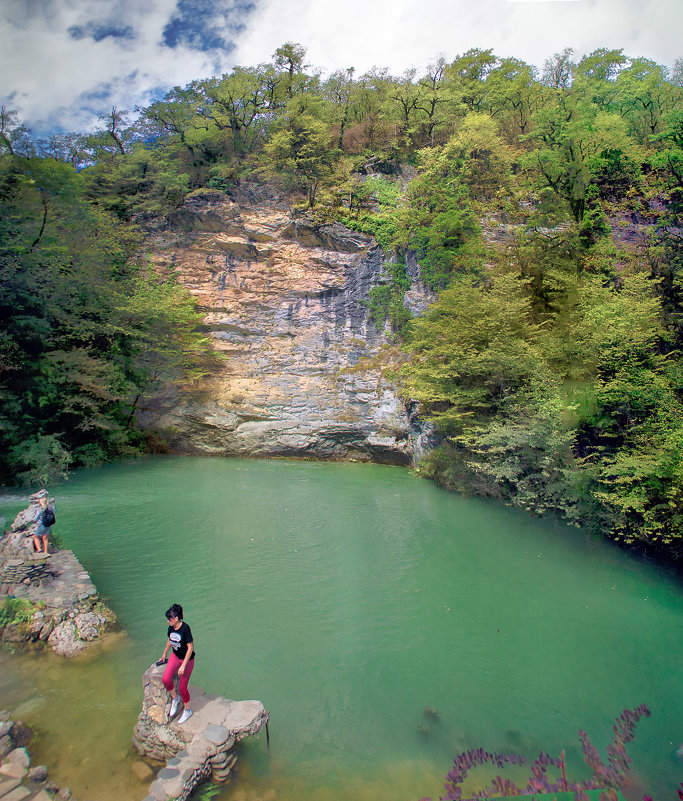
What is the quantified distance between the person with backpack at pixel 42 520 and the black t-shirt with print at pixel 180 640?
4236 mm

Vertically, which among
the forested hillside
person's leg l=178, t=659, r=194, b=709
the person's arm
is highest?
the forested hillside

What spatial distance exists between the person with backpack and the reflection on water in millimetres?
1340

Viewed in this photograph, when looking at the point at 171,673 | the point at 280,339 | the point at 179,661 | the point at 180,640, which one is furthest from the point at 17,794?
the point at 280,339

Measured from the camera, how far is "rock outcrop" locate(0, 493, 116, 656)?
6.12 metres

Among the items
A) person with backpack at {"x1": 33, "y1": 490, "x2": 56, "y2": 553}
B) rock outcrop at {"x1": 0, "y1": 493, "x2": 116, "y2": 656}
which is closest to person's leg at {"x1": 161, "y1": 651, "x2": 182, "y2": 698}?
rock outcrop at {"x1": 0, "y1": 493, "x2": 116, "y2": 656}

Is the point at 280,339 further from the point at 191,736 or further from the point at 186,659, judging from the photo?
the point at 191,736

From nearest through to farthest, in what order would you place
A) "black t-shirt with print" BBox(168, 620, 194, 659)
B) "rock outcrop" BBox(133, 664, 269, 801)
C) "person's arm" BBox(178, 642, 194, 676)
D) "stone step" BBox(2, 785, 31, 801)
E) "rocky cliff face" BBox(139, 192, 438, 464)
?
"stone step" BBox(2, 785, 31, 801) < "rock outcrop" BBox(133, 664, 269, 801) < "person's arm" BBox(178, 642, 194, 676) < "black t-shirt with print" BBox(168, 620, 194, 659) < "rocky cliff face" BBox(139, 192, 438, 464)

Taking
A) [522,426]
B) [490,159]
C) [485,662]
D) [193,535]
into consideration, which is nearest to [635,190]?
[490,159]

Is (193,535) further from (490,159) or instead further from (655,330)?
(490,159)

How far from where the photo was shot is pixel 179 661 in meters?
4.62

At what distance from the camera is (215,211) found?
23797 mm

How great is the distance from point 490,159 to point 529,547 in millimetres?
19762

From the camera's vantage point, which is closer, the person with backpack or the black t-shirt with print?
the black t-shirt with print

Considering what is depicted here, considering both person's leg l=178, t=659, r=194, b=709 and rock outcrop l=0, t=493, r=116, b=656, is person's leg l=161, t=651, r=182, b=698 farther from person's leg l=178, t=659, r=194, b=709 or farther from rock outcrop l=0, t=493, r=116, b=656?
rock outcrop l=0, t=493, r=116, b=656
